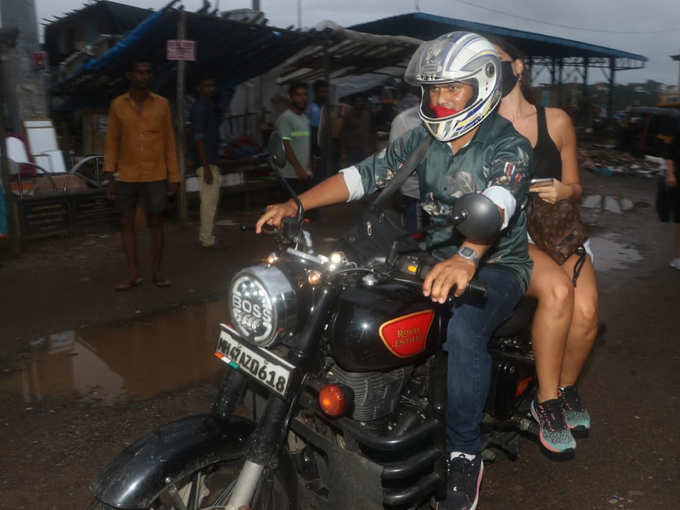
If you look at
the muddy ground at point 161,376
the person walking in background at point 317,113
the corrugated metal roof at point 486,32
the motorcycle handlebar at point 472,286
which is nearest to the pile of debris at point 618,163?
the corrugated metal roof at point 486,32

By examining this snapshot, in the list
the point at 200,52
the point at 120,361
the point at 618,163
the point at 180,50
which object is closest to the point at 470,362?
the point at 120,361

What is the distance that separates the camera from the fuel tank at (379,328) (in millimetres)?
2283

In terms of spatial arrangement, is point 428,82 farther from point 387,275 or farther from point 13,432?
point 13,432

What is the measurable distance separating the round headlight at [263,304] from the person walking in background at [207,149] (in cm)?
535

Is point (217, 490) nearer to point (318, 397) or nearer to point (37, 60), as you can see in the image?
point (318, 397)

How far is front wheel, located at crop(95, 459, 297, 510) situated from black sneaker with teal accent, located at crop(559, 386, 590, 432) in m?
1.57

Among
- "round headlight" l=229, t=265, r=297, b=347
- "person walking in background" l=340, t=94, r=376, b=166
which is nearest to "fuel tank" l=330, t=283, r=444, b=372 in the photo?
"round headlight" l=229, t=265, r=297, b=347

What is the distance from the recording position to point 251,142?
11.5m

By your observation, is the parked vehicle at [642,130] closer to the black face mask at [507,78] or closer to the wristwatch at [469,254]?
the black face mask at [507,78]

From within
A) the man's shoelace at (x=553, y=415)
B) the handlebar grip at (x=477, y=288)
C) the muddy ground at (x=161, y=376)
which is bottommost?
the muddy ground at (x=161, y=376)

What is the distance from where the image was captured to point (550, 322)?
298 centimetres

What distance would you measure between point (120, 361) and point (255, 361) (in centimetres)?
268

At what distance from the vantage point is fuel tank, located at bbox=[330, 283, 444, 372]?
89.9 inches

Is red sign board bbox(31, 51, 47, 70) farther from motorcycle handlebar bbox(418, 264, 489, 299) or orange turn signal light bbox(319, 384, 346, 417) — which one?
motorcycle handlebar bbox(418, 264, 489, 299)
